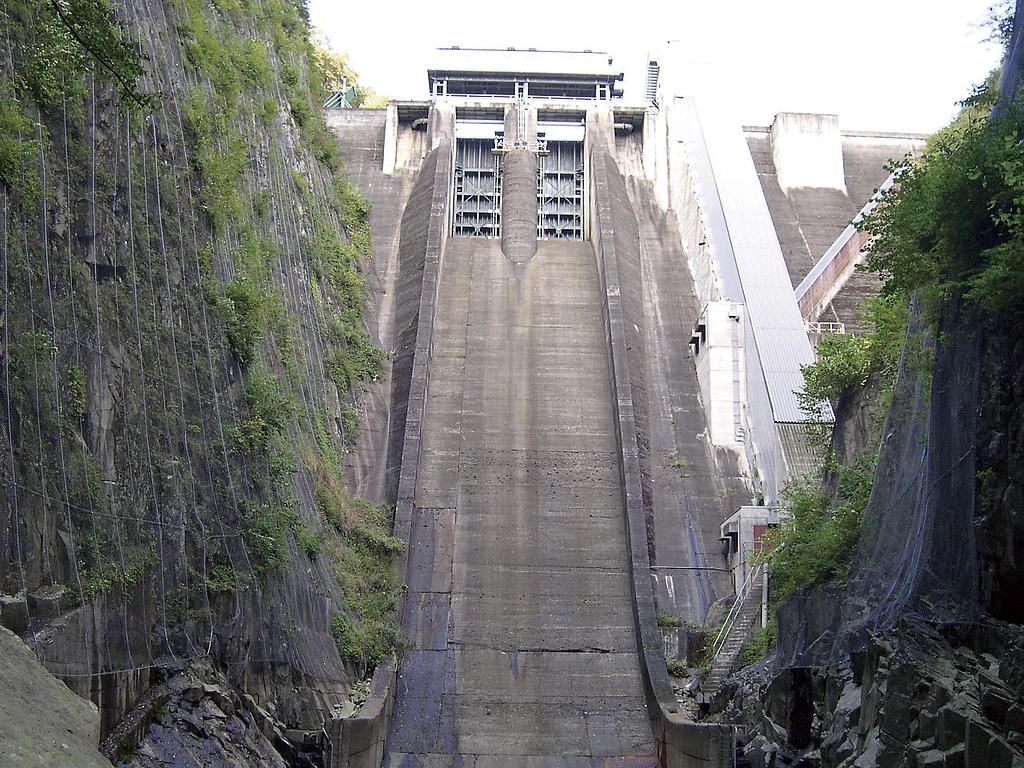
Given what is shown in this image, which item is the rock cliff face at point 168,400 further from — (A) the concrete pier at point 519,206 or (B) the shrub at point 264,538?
(A) the concrete pier at point 519,206

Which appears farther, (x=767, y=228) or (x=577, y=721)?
(x=767, y=228)

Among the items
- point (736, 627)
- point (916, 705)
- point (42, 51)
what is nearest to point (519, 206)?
point (736, 627)

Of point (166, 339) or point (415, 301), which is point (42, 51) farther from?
point (415, 301)

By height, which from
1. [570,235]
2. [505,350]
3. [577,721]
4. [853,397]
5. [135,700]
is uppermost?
[570,235]

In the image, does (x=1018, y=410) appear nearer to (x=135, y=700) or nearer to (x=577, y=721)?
(x=135, y=700)

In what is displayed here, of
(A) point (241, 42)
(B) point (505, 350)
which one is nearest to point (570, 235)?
(B) point (505, 350)
